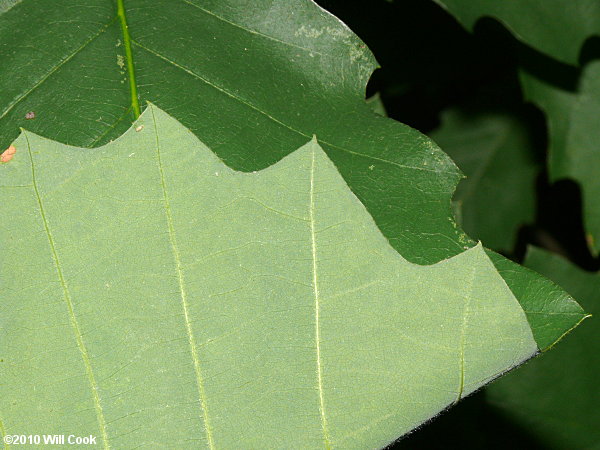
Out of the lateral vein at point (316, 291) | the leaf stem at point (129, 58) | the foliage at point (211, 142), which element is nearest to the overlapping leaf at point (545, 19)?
the foliage at point (211, 142)

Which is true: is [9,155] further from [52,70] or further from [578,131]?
[578,131]

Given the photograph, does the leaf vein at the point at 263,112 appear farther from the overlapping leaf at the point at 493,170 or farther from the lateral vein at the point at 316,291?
the overlapping leaf at the point at 493,170

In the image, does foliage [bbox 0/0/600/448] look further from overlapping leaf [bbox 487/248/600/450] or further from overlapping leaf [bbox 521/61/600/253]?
overlapping leaf [bbox 487/248/600/450]

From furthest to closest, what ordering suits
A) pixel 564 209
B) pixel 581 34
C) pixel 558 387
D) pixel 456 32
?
pixel 564 209 → pixel 558 387 → pixel 456 32 → pixel 581 34

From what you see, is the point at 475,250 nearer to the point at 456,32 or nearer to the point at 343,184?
the point at 343,184

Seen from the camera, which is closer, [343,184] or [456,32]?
[343,184]

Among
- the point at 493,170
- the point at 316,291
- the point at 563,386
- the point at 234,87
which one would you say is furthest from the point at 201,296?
the point at 493,170

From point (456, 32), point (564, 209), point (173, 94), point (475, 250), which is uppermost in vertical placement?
point (475, 250)

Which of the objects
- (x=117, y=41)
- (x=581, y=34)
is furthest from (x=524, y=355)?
(x=581, y=34)
